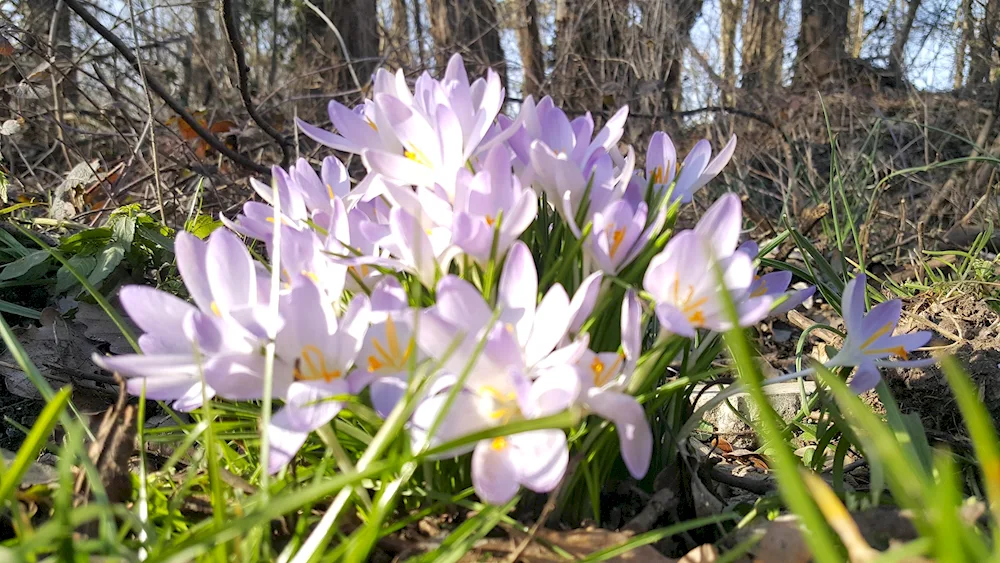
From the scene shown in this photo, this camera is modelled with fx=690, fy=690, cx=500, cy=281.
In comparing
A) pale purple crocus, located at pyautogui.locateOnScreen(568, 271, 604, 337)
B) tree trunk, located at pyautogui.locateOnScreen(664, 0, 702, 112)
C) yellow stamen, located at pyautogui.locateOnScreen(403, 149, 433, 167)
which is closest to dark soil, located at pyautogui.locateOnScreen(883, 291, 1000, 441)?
pale purple crocus, located at pyautogui.locateOnScreen(568, 271, 604, 337)

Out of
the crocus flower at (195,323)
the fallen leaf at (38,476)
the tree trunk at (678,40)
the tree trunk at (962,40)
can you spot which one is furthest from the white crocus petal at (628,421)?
the tree trunk at (962,40)

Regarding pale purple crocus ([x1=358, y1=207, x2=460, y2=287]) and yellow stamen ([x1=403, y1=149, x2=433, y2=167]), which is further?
yellow stamen ([x1=403, y1=149, x2=433, y2=167])

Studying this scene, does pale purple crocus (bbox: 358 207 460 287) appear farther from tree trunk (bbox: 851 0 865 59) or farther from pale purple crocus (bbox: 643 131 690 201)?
tree trunk (bbox: 851 0 865 59)

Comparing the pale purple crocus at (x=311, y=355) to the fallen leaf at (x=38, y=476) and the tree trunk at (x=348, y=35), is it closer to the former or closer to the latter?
the fallen leaf at (x=38, y=476)

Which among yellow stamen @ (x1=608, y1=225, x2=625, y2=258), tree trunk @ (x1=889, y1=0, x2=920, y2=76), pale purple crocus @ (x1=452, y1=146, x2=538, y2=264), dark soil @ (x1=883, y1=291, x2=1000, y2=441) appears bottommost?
dark soil @ (x1=883, y1=291, x2=1000, y2=441)

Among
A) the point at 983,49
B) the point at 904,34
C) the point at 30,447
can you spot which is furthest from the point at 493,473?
the point at 904,34

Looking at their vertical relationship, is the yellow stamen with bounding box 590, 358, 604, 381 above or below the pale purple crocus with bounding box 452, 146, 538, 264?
below

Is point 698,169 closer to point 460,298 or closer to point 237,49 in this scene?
point 460,298
